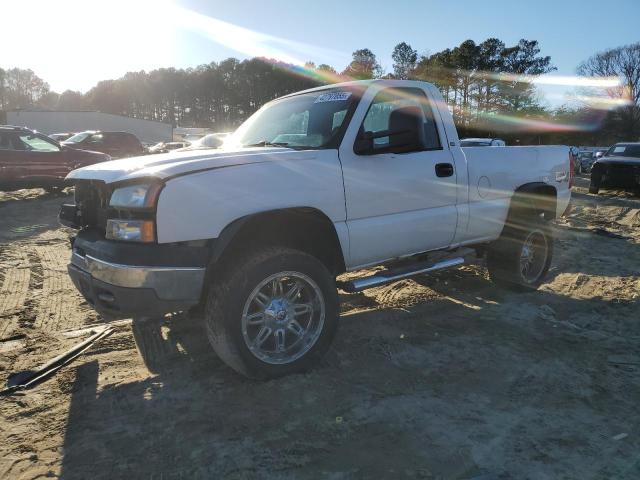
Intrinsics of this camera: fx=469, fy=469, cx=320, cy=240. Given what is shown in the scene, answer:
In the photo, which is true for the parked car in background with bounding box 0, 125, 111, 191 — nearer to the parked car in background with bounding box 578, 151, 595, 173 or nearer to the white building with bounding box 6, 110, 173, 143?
the parked car in background with bounding box 578, 151, 595, 173

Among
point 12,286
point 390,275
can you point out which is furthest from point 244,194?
point 12,286

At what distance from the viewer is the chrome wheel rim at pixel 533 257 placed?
17.3 ft

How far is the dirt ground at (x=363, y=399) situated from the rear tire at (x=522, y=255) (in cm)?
28

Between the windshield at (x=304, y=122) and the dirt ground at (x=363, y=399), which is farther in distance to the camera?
the windshield at (x=304, y=122)

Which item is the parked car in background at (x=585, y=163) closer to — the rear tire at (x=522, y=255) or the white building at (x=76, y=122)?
the rear tire at (x=522, y=255)

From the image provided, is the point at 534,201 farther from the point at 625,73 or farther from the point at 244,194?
the point at 625,73

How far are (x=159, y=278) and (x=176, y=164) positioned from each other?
0.73 metres

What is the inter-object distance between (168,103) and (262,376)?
348 feet

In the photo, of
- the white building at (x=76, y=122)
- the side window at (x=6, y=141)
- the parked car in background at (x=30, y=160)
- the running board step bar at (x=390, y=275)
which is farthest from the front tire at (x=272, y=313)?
the white building at (x=76, y=122)

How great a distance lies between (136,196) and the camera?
2885 mm

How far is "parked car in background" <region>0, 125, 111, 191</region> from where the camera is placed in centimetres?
1203

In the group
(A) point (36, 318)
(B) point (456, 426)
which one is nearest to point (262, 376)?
(B) point (456, 426)

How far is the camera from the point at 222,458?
97.2 inches

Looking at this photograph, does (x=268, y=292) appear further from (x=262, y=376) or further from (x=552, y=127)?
(x=552, y=127)
